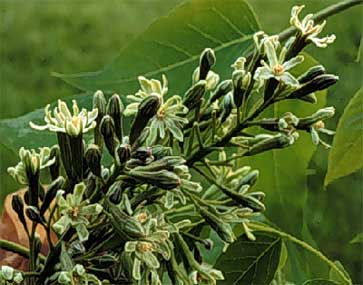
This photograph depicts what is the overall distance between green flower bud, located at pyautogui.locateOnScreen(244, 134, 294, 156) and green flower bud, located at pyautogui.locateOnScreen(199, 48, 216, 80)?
37mm

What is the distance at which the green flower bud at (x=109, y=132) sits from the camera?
365 millimetres

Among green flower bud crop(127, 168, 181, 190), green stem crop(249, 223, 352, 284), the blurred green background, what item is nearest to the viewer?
green flower bud crop(127, 168, 181, 190)

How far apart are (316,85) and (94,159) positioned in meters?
0.10

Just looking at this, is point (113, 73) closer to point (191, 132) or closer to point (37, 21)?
point (191, 132)

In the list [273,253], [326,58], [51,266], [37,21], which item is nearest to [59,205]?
[51,266]

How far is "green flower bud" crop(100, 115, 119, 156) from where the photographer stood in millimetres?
365

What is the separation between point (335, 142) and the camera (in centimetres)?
51

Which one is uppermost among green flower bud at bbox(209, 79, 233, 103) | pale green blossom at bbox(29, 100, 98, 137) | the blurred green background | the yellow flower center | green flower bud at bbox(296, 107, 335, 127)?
pale green blossom at bbox(29, 100, 98, 137)

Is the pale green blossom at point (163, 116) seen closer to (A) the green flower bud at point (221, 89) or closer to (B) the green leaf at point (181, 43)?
(A) the green flower bud at point (221, 89)

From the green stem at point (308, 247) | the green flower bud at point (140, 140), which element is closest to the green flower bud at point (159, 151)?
the green flower bud at point (140, 140)

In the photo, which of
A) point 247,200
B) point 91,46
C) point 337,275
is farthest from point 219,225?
point 91,46

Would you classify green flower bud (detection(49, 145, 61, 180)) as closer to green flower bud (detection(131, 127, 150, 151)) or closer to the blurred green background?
green flower bud (detection(131, 127, 150, 151))

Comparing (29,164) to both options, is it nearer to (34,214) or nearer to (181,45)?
(34,214)

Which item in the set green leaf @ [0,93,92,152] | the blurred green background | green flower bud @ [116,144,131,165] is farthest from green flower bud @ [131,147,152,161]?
the blurred green background
